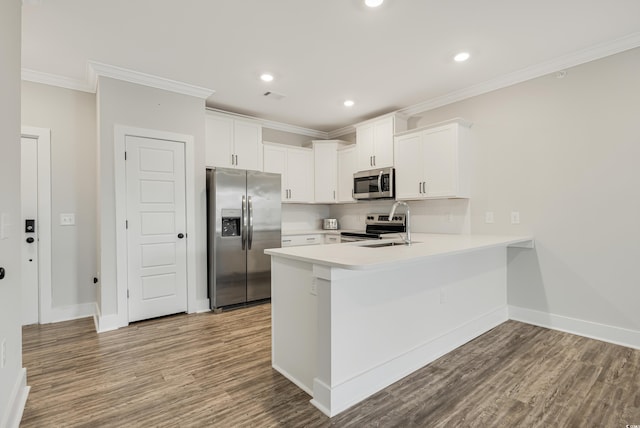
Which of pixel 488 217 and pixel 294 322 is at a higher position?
pixel 488 217

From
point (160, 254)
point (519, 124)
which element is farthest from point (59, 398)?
point (519, 124)

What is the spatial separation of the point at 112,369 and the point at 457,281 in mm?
2892

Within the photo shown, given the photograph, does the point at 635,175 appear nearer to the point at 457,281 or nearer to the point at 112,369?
the point at 457,281

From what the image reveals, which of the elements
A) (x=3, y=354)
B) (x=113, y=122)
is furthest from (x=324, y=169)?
(x=3, y=354)

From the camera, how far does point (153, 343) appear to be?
9.61 ft

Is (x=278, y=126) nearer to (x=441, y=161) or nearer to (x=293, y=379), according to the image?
(x=441, y=161)

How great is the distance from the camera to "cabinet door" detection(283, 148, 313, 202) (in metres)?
5.12

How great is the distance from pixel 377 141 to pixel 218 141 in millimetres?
2215

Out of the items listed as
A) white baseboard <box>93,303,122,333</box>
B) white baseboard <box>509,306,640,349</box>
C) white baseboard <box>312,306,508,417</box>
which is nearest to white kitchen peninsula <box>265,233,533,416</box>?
white baseboard <box>312,306,508,417</box>

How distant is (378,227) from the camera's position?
16.1ft

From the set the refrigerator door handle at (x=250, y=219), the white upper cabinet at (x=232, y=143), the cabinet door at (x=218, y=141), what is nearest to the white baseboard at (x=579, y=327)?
the refrigerator door handle at (x=250, y=219)

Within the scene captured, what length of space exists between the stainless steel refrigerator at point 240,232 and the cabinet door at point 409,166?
1649 millimetres

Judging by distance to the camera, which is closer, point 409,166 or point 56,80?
point 56,80

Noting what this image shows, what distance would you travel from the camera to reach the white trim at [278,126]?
14.5ft
